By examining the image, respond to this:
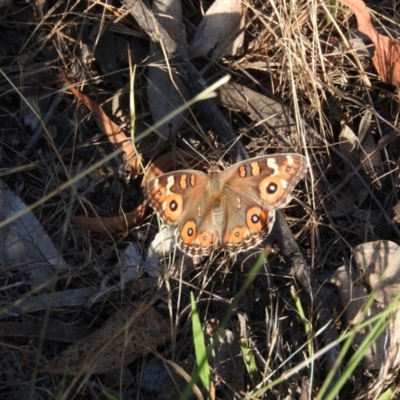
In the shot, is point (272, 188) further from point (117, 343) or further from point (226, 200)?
point (117, 343)

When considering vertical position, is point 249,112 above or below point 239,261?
above

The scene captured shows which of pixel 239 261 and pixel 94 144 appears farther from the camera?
pixel 94 144

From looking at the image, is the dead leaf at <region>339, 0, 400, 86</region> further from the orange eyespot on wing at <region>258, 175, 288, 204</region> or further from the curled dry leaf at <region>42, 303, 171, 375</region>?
the curled dry leaf at <region>42, 303, 171, 375</region>

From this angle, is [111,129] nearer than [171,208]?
No

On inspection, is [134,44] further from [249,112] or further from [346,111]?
[346,111]

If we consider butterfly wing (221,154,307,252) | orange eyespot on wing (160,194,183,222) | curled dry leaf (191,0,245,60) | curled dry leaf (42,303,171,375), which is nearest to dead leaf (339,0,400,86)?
curled dry leaf (191,0,245,60)

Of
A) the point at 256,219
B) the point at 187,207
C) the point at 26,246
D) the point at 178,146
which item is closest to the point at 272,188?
the point at 256,219

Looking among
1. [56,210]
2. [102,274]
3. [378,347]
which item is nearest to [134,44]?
[56,210]
